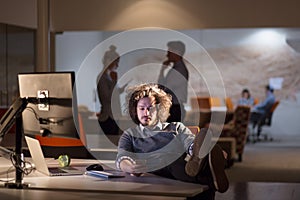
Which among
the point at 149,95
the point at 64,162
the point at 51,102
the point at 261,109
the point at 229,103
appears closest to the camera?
the point at 51,102

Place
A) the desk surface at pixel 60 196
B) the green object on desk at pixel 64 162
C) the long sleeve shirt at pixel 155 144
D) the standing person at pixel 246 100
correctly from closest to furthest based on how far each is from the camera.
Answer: the desk surface at pixel 60 196, the long sleeve shirt at pixel 155 144, the green object on desk at pixel 64 162, the standing person at pixel 246 100

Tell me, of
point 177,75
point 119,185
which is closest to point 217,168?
point 119,185

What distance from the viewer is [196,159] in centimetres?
361

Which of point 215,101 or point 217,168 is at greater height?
point 215,101

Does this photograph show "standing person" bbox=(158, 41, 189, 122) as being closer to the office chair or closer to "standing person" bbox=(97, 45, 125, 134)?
"standing person" bbox=(97, 45, 125, 134)

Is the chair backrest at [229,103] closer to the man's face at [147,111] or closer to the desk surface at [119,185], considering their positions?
the man's face at [147,111]

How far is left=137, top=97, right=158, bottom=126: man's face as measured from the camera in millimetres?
3877

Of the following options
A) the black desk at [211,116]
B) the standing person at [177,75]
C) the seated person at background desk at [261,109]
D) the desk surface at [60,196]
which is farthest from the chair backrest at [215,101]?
the desk surface at [60,196]

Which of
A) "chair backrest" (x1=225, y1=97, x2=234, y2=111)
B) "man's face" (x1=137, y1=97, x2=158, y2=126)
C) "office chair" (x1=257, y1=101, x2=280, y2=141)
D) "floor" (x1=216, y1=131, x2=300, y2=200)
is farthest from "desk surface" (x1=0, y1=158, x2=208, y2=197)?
"chair backrest" (x1=225, y1=97, x2=234, y2=111)

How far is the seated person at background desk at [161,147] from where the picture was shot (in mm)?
3611

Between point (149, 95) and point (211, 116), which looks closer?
point (149, 95)

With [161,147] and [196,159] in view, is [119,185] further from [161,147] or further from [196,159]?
[161,147]

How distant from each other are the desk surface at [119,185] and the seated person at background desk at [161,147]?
0.14 meters

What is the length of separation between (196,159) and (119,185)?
0.50m
